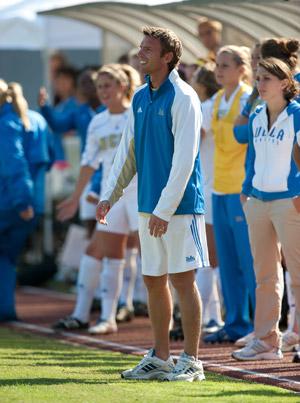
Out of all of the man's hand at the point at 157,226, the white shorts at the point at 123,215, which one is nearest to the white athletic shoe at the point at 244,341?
the white shorts at the point at 123,215

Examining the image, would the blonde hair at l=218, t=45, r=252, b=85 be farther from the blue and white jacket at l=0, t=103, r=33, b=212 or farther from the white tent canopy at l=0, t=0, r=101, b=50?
the white tent canopy at l=0, t=0, r=101, b=50

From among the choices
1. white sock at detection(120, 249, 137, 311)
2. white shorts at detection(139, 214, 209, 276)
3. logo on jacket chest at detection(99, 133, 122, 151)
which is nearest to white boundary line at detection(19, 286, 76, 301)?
white sock at detection(120, 249, 137, 311)

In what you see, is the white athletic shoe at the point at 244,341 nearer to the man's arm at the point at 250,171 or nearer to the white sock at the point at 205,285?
the white sock at the point at 205,285

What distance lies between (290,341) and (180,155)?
8.81 ft

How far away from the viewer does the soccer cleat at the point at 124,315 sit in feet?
40.2

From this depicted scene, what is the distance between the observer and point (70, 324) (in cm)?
1155

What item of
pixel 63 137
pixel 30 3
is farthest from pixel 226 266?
pixel 30 3

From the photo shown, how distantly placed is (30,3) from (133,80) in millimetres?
8018

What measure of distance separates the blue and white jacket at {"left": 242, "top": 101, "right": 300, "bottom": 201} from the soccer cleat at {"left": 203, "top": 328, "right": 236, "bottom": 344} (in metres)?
1.95

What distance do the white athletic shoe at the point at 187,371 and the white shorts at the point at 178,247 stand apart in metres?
0.59

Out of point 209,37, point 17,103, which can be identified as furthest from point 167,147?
point 209,37

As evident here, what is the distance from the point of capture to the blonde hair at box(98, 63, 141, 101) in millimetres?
11195

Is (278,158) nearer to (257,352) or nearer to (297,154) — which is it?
(297,154)

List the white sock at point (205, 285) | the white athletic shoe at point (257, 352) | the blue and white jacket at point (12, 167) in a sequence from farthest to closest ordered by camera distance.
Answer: the blue and white jacket at point (12, 167), the white sock at point (205, 285), the white athletic shoe at point (257, 352)
